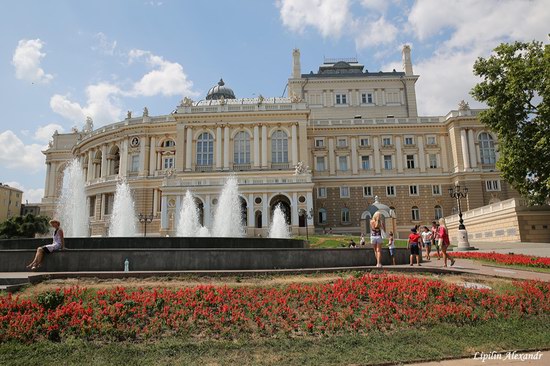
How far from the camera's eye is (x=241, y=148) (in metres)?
62.9

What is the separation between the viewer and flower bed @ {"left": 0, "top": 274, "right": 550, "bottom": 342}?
27.0 ft

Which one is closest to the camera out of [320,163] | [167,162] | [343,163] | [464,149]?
[464,149]

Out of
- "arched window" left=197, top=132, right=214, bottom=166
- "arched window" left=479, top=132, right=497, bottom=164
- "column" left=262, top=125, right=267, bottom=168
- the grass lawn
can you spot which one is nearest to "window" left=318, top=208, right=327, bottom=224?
"column" left=262, top=125, right=267, bottom=168

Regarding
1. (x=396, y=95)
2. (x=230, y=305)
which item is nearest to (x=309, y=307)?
(x=230, y=305)

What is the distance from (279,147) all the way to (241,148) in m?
5.96

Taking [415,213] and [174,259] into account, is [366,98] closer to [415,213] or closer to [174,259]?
[415,213]

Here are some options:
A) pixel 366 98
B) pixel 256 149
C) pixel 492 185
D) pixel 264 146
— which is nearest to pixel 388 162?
pixel 366 98

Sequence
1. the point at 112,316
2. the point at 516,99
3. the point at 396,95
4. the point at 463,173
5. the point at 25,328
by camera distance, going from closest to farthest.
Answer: the point at 25,328
the point at 112,316
the point at 516,99
the point at 463,173
the point at 396,95

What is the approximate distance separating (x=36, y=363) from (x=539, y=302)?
11.2 m

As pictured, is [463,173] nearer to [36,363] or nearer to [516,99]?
[516,99]

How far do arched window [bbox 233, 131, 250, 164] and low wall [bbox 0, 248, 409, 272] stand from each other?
4734 centimetres

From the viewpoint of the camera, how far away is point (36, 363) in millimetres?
6898

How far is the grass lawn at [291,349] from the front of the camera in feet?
23.2

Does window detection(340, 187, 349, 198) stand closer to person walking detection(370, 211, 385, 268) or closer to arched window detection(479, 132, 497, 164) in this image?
arched window detection(479, 132, 497, 164)
